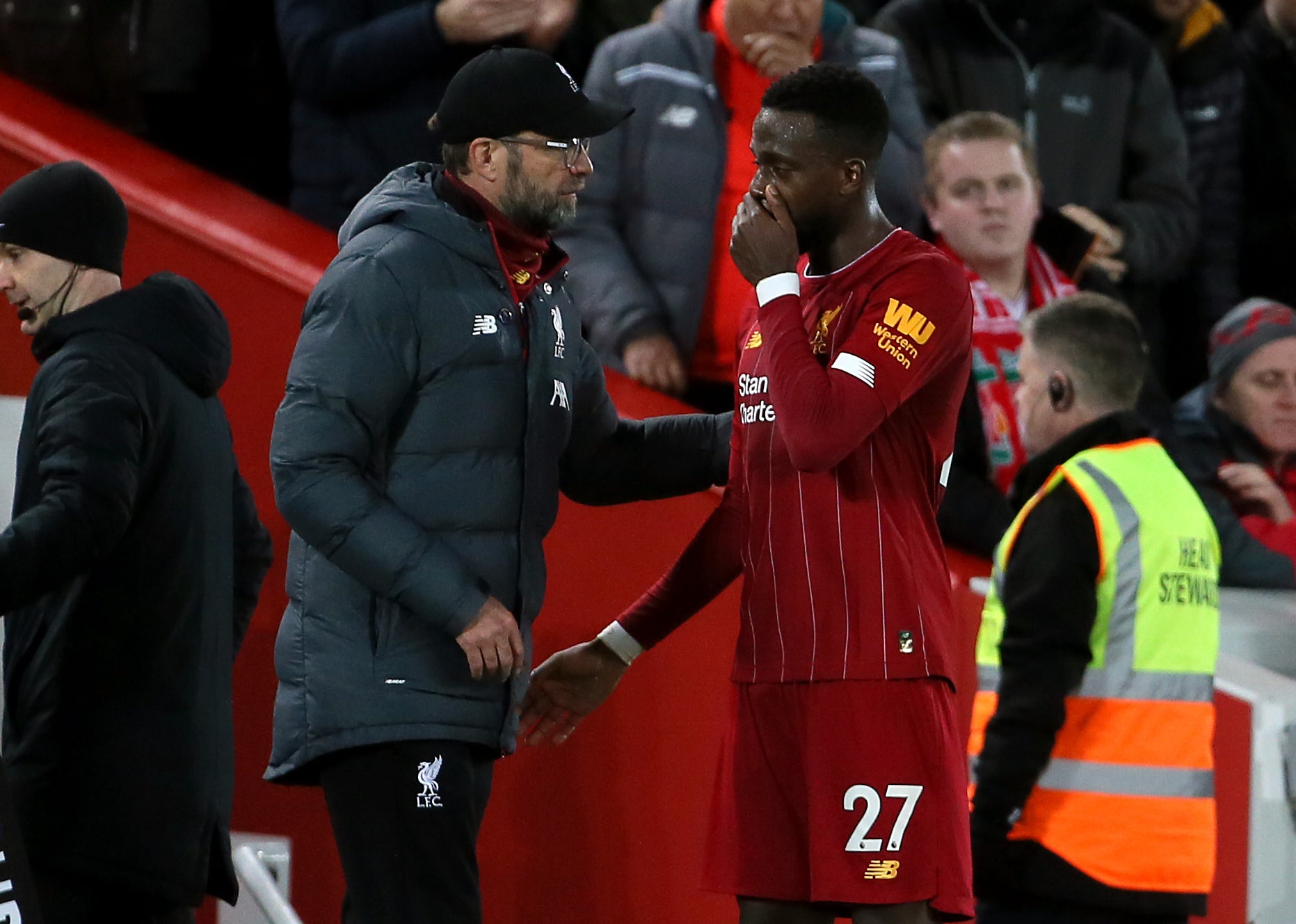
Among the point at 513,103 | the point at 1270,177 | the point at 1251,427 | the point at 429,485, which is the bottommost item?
the point at 429,485

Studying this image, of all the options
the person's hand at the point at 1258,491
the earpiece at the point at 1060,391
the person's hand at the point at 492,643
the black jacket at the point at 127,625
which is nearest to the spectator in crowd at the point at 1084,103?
the person's hand at the point at 1258,491

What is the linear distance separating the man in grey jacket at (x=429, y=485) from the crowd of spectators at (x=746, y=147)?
1384mm

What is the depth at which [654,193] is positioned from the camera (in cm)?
480

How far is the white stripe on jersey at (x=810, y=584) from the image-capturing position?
10.4 feet

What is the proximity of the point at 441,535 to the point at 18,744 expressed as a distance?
34.9 inches

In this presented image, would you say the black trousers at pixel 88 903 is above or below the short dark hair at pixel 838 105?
below

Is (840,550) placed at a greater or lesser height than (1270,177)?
lesser

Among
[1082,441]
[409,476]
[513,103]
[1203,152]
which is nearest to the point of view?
[409,476]

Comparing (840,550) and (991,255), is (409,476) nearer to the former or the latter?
(840,550)

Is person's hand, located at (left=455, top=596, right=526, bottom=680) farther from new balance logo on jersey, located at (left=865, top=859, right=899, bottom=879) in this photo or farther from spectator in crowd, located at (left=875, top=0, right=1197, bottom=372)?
spectator in crowd, located at (left=875, top=0, right=1197, bottom=372)

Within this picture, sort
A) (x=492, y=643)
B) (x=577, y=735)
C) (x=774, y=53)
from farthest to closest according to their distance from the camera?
(x=774, y=53)
(x=577, y=735)
(x=492, y=643)

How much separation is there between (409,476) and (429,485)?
36 mm

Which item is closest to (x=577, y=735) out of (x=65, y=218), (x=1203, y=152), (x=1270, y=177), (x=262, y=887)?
(x=262, y=887)

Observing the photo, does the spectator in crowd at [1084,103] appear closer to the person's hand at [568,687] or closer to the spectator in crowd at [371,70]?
the spectator in crowd at [371,70]
